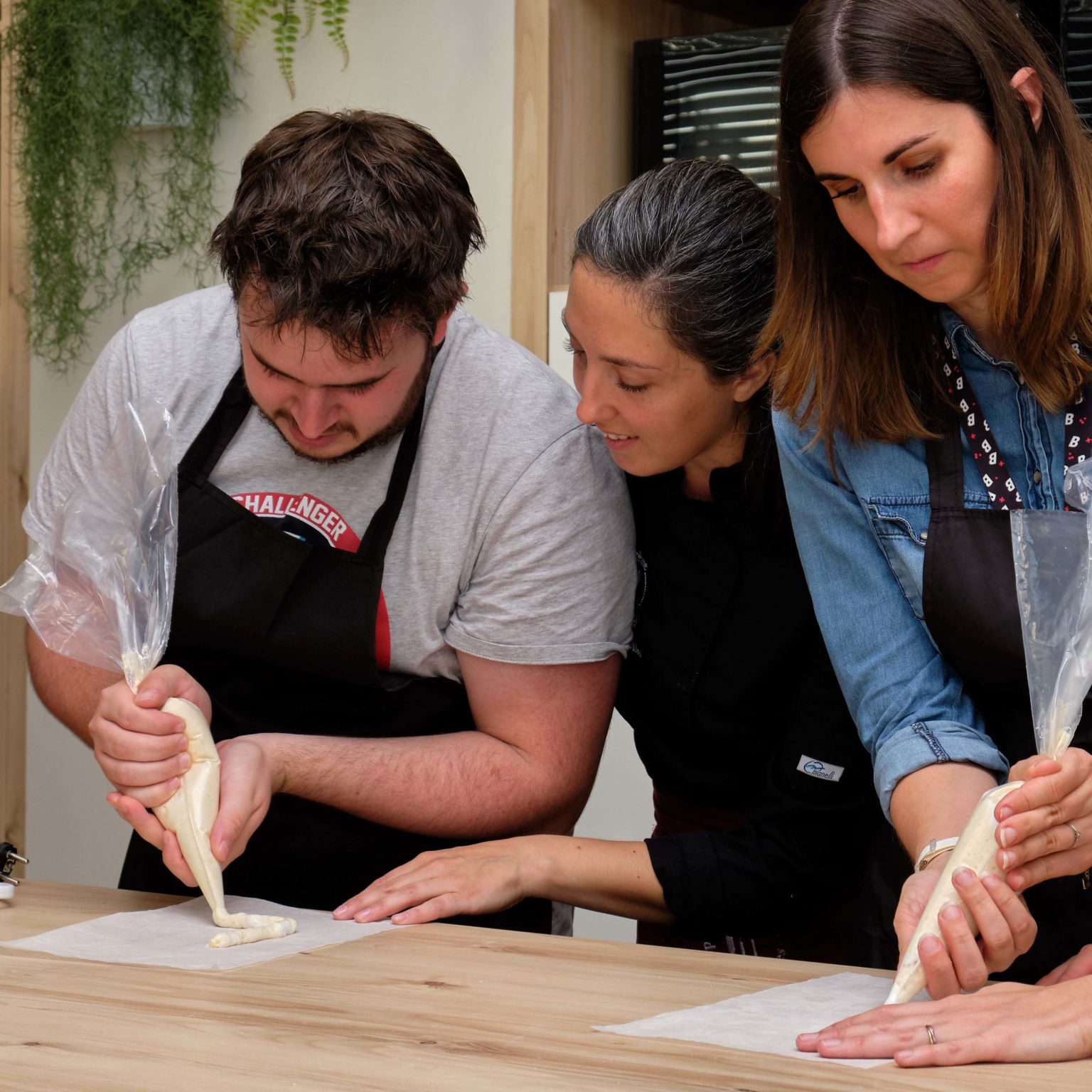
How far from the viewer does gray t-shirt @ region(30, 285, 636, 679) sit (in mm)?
1434

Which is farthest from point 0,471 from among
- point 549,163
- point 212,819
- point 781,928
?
point 781,928

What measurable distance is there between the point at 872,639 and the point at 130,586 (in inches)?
25.1

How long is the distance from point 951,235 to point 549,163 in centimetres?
115

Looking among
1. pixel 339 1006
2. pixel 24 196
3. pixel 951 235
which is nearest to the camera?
pixel 339 1006

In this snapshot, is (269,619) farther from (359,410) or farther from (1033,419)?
(1033,419)

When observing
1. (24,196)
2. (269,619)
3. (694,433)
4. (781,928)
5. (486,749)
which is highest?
(24,196)

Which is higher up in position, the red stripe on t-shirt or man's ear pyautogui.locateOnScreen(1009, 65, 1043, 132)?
man's ear pyautogui.locateOnScreen(1009, 65, 1043, 132)

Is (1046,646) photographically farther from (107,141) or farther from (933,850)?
(107,141)

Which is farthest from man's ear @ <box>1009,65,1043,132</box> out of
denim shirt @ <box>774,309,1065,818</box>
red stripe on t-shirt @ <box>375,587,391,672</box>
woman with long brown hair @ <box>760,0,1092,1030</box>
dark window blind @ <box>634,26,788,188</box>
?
dark window blind @ <box>634,26,788,188</box>

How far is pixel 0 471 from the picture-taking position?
242cm

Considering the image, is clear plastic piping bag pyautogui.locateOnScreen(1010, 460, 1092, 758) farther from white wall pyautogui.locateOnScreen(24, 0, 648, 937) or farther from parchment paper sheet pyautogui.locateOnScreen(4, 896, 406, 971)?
white wall pyautogui.locateOnScreen(24, 0, 648, 937)

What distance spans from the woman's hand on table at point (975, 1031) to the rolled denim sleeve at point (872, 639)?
0.26m

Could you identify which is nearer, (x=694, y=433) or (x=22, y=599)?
(x=22, y=599)

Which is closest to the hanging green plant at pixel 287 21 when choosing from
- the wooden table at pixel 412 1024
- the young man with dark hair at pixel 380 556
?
the young man with dark hair at pixel 380 556
